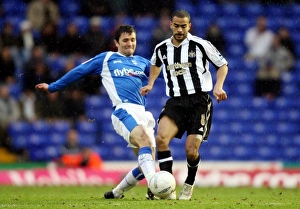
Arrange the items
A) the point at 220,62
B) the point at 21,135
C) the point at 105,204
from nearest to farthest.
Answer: the point at 105,204 < the point at 220,62 < the point at 21,135

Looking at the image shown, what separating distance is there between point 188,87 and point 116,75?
1.09 meters

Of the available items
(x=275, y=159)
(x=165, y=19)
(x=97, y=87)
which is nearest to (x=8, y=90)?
(x=97, y=87)

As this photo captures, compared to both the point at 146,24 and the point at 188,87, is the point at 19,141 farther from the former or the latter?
the point at 188,87

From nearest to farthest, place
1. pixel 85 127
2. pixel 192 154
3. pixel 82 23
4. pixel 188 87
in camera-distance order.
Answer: pixel 192 154 → pixel 188 87 → pixel 85 127 → pixel 82 23

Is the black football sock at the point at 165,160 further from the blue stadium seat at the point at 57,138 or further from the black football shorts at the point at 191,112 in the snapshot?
the blue stadium seat at the point at 57,138

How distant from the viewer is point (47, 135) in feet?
58.2

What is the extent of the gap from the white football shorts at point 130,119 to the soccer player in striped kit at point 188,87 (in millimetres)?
259

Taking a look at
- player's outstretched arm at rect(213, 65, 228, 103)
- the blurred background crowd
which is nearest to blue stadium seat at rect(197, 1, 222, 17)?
the blurred background crowd

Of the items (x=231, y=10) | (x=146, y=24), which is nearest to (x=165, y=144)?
(x=146, y=24)

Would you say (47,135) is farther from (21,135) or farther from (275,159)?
(275,159)

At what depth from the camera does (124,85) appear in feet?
31.5

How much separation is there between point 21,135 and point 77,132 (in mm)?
1357

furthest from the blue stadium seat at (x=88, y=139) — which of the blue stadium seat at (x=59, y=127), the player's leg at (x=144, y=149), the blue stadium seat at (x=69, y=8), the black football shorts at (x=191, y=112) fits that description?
the black football shorts at (x=191, y=112)

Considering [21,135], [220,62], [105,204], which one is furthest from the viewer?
→ [21,135]
